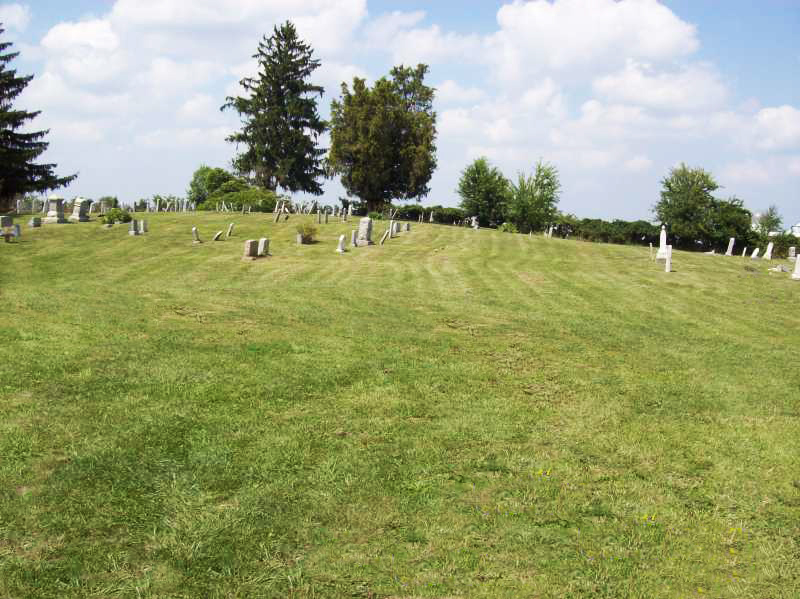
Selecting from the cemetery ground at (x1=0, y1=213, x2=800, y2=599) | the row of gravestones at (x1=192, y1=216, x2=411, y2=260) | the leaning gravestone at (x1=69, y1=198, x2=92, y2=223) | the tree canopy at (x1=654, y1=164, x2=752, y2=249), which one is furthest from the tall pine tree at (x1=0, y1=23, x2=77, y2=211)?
the tree canopy at (x1=654, y1=164, x2=752, y2=249)

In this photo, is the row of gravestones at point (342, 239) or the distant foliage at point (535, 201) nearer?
the row of gravestones at point (342, 239)

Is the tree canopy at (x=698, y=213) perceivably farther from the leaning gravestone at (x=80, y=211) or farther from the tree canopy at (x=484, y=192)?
the leaning gravestone at (x=80, y=211)

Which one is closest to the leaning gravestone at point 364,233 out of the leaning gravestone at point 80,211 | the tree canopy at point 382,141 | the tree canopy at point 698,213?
the leaning gravestone at point 80,211

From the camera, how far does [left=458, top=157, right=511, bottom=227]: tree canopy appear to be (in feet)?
233

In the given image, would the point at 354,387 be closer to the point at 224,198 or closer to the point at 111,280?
the point at 111,280

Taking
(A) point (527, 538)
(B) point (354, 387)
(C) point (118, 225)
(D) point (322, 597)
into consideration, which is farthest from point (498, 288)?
(C) point (118, 225)

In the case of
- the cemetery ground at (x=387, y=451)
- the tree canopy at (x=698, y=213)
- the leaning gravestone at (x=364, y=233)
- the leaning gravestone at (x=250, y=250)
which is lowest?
the cemetery ground at (x=387, y=451)

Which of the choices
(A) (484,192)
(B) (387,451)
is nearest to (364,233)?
(B) (387,451)

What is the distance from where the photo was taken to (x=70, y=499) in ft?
20.0

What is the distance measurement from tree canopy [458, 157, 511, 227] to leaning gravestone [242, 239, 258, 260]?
47012 mm

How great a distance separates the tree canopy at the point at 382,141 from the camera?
63.4 metres

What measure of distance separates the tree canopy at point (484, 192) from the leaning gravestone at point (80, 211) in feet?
139

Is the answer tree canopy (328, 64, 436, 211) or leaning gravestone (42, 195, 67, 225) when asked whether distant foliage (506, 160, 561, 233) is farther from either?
leaning gravestone (42, 195, 67, 225)

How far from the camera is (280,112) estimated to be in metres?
67.4
